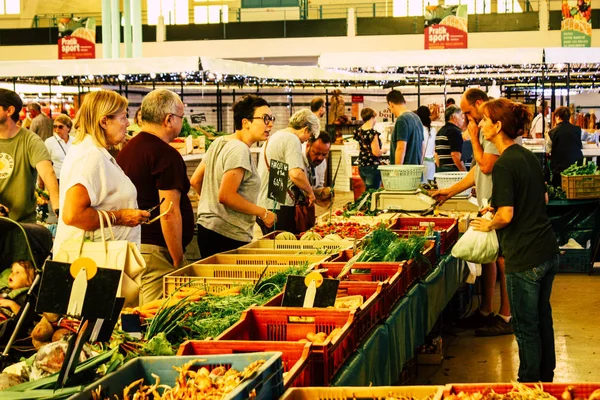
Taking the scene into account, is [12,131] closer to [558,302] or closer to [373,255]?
[373,255]

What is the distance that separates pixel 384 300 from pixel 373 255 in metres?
0.73

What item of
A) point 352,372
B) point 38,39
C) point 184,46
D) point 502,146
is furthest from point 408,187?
point 38,39

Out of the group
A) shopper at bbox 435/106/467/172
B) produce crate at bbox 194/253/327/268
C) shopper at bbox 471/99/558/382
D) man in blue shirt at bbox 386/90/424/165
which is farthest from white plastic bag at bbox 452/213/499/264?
shopper at bbox 435/106/467/172

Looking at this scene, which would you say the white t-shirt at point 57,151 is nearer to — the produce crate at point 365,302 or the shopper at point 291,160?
the shopper at point 291,160

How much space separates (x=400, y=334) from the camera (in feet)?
13.5

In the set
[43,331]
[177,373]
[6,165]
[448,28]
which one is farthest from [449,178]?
[448,28]

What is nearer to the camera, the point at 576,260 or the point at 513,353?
the point at 513,353

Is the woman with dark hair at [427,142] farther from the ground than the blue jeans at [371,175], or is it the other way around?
the woman with dark hair at [427,142]

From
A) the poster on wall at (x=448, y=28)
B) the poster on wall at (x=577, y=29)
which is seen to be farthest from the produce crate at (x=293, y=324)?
the poster on wall at (x=577, y=29)

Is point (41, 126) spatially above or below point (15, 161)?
above

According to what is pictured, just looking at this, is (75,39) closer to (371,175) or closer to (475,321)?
(371,175)

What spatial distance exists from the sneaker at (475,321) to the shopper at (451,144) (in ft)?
11.9

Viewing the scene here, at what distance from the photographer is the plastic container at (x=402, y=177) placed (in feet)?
23.6

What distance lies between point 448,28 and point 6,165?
12269 mm
